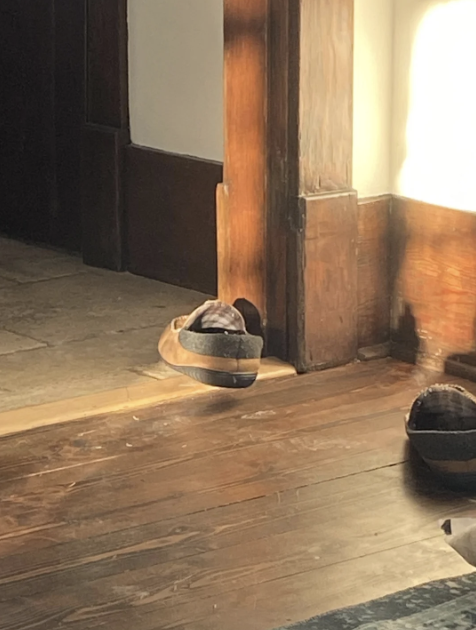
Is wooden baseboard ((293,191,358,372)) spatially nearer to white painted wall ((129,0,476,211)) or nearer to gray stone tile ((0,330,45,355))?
white painted wall ((129,0,476,211))

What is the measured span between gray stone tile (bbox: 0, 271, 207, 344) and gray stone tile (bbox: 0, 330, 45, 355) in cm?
3

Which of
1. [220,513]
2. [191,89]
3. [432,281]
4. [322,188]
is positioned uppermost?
[191,89]

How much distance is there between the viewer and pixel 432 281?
304 centimetres

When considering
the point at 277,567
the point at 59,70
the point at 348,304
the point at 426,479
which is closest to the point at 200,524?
the point at 277,567

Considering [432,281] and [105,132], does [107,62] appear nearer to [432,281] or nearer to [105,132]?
[105,132]

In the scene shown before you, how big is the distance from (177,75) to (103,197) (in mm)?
469

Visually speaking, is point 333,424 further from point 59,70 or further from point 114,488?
point 59,70

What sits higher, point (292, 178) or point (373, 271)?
point (292, 178)

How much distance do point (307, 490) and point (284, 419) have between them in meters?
0.37

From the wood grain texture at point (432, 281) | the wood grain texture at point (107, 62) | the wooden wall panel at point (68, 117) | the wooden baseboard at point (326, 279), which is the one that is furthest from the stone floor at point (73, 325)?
the wood grain texture at point (432, 281)

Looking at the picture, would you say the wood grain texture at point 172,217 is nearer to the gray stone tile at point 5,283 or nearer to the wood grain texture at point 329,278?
the gray stone tile at point 5,283

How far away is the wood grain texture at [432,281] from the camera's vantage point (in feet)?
9.69

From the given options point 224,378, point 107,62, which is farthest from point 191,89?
point 224,378

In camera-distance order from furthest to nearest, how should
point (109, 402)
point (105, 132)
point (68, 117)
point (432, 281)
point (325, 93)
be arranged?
point (68, 117)
point (105, 132)
point (432, 281)
point (325, 93)
point (109, 402)
